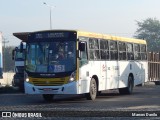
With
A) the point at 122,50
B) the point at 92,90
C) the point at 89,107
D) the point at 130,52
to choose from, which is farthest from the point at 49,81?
the point at 130,52

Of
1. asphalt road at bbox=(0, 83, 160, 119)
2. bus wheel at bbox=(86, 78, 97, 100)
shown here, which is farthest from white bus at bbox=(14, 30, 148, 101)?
asphalt road at bbox=(0, 83, 160, 119)

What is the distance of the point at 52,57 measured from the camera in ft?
62.1

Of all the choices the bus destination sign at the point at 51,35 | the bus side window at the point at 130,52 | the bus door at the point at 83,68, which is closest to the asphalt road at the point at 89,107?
the bus door at the point at 83,68

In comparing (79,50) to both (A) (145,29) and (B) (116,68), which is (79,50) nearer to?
(B) (116,68)

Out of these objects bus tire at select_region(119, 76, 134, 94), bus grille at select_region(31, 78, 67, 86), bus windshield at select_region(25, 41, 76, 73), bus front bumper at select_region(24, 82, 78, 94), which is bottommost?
bus tire at select_region(119, 76, 134, 94)

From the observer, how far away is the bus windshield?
61.6 feet

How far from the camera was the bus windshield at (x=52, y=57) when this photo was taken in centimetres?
1878

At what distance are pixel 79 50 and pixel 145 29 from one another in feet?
329

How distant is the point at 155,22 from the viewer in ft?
386

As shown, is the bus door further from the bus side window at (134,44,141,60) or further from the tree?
the tree

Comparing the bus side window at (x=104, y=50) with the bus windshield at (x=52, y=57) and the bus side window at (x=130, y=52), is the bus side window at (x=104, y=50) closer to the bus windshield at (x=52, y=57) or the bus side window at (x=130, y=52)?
the bus windshield at (x=52, y=57)

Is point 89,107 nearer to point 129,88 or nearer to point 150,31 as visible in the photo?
point 129,88

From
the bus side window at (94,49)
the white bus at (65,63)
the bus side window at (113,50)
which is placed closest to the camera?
the white bus at (65,63)

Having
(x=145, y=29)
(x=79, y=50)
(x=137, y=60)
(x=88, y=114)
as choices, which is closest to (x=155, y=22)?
(x=145, y=29)
